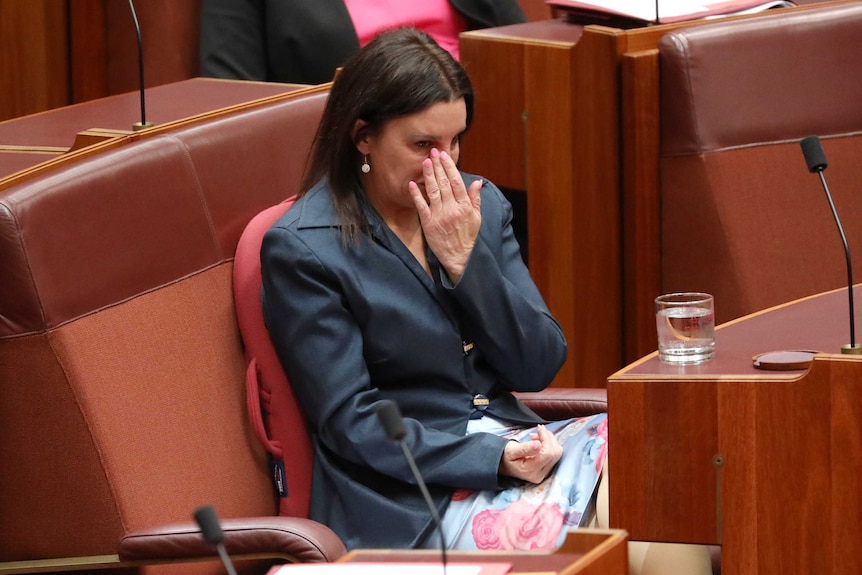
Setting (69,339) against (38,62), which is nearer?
(69,339)

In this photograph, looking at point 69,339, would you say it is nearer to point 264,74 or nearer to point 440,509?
point 440,509

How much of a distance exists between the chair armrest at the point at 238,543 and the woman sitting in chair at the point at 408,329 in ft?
A: 0.60

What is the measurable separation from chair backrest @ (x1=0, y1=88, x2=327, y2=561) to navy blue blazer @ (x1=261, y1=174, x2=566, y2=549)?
10 cm

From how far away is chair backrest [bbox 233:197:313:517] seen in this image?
1.72 m

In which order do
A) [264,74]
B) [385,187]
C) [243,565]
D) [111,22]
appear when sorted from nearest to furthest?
[243,565]
[385,187]
[264,74]
[111,22]

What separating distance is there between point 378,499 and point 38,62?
1700 mm

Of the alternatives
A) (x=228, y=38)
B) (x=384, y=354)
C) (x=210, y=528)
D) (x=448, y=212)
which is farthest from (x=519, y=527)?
(x=228, y=38)

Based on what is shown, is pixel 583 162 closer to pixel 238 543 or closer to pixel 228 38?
pixel 228 38

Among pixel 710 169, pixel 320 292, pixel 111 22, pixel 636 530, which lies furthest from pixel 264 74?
pixel 636 530

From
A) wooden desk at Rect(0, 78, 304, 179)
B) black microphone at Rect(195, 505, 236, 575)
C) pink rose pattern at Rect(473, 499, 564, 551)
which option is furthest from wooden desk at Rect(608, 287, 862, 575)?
wooden desk at Rect(0, 78, 304, 179)

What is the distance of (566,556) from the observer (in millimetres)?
1058

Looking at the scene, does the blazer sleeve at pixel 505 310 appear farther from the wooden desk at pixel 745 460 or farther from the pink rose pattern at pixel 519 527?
the wooden desk at pixel 745 460

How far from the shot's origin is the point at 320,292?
1673 millimetres

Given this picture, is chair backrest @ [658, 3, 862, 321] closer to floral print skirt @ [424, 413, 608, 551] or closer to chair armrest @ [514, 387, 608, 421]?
chair armrest @ [514, 387, 608, 421]
